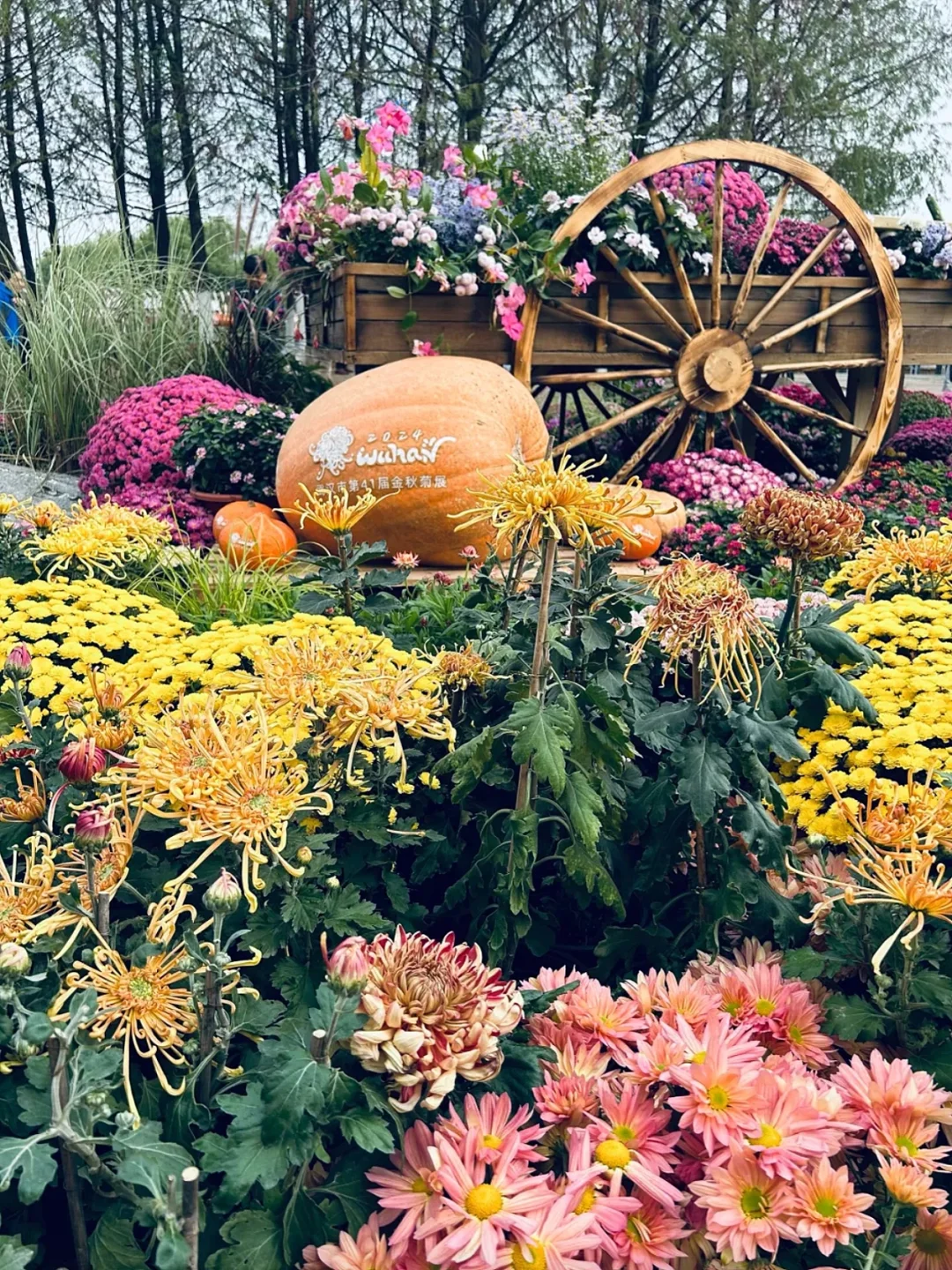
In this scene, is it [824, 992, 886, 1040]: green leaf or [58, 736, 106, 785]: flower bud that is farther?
[824, 992, 886, 1040]: green leaf

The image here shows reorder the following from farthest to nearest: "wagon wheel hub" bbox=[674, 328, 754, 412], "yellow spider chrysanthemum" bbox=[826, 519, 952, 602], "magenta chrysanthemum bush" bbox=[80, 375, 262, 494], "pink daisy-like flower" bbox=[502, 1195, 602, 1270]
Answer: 1. "wagon wheel hub" bbox=[674, 328, 754, 412]
2. "magenta chrysanthemum bush" bbox=[80, 375, 262, 494]
3. "yellow spider chrysanthemum" bbox=[826, 519, 952, 602]
4. "pink daisy-like flower" bbox=[502, 1195, 602, 1270]

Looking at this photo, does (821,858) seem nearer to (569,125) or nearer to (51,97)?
(569,125)

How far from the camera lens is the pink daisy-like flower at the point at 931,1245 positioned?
3.76ft

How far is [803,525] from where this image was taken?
1655 millimetres

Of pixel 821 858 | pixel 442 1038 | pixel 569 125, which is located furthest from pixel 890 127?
pixel 442 1038

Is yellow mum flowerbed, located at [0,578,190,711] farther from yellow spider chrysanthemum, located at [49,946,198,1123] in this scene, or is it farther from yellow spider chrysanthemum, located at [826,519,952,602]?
yellow spider chrysanthemum, located at [826,519,952,602]

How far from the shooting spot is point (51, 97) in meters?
13.0

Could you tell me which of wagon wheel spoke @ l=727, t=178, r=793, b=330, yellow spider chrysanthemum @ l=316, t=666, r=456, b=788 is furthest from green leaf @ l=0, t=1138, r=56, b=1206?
wagon wheel spoke @ l=727, t=178, r=793, b=330

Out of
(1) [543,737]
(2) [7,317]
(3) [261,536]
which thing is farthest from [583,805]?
(2) [7,317]

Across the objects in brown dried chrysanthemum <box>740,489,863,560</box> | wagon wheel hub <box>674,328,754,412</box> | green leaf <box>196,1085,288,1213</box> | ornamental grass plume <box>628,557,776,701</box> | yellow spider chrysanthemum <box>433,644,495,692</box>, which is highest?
wagon wheel hub <box>674,328,754,412</box>

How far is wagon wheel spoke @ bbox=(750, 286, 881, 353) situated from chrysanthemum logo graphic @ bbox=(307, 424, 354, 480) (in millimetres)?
3589

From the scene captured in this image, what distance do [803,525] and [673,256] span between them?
206 inches

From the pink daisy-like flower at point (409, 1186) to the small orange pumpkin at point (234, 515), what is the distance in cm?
359

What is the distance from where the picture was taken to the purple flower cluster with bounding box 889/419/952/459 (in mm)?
8297
